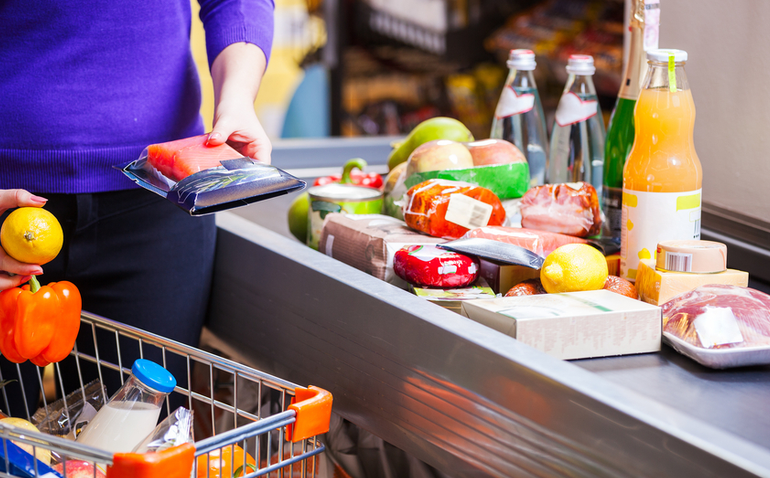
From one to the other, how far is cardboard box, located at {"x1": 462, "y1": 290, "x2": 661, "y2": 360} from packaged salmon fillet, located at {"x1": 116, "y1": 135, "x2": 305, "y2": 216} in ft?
0.93

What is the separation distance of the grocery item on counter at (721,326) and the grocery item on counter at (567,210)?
0.25m

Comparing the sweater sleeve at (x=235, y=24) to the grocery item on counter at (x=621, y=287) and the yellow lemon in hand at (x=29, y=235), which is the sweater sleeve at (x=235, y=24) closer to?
the yellow lemon in hand at (x=29, y=235)

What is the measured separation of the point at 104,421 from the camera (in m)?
0.75

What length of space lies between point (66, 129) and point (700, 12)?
104 centimetres

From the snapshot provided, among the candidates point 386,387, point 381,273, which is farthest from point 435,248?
point 386,387

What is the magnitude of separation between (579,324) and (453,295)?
0.62ft

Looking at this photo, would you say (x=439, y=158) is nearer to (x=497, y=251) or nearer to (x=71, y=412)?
(x=497, y=251)

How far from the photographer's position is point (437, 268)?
35.3 inches

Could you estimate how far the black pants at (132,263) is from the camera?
40.7 inches

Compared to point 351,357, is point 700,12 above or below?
above

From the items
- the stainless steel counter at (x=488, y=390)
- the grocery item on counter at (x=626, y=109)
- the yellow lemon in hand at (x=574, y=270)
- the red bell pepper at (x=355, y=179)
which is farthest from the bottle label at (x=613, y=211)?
the red bell pepper at (x=355, y=179)

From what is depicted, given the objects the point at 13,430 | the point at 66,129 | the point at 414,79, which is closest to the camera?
the point at 13,430

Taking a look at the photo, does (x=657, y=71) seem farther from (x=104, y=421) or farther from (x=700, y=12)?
(x=104, y=421)

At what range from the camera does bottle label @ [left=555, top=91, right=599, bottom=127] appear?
3.83 ft
